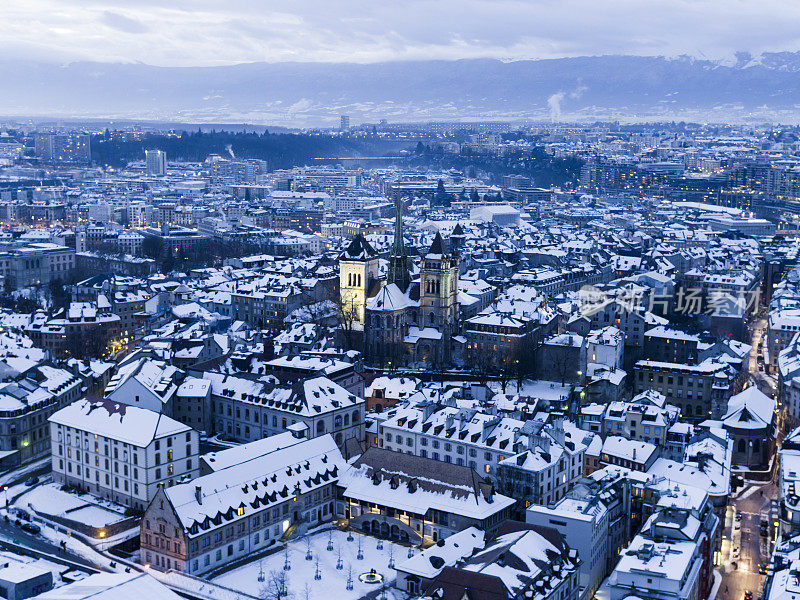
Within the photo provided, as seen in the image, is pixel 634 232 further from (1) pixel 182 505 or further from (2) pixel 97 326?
(1) pixel 182 505

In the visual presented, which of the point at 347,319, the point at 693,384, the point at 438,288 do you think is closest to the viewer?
the point at 693,384

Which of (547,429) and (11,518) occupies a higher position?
(547,429)

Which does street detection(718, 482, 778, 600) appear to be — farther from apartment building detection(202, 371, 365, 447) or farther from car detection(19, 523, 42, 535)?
car detection(19, 523, 42, 535)

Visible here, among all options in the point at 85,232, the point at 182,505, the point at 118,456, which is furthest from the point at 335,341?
the point at 85,232

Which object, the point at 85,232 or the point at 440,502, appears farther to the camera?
the point at 85,232

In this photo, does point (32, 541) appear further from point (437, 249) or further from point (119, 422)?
point (437, 249)

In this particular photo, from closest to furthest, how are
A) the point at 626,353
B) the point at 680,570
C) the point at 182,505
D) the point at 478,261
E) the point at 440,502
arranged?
the point at 680,570
the point at 182,505
the point at 440,502
the point at 626,353
the point at 478,261

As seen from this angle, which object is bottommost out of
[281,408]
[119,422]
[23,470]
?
[23,470]

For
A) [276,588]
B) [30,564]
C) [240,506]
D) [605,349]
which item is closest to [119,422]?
[240,506]
